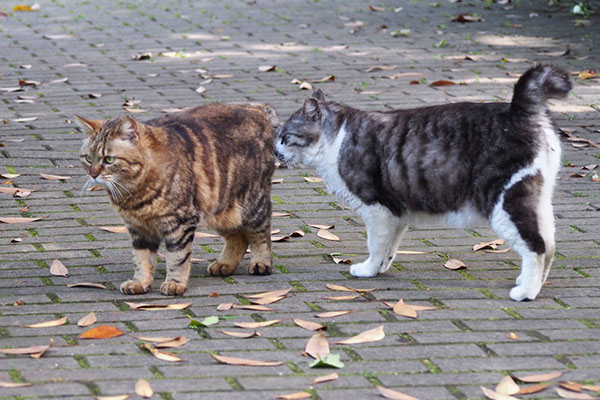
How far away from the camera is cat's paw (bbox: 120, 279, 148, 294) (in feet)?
17.5

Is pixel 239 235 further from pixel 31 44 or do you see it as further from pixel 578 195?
pixel 31 44

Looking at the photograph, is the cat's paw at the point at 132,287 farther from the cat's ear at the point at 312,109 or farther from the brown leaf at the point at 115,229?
the cat's ear at the point at 312,109

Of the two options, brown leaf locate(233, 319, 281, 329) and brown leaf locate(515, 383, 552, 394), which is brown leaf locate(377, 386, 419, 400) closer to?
brown leaf locate(515, 383, 552, 394)

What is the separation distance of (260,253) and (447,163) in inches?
46.9

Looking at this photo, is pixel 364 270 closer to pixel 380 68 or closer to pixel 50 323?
pixel 50 323

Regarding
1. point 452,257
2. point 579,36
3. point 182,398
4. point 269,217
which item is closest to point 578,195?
point 452,257

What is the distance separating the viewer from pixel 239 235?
19.2 feet

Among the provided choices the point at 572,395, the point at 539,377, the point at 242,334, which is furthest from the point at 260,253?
the point at 572,395

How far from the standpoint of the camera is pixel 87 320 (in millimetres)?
4848

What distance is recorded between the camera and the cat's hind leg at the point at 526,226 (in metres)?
5.13

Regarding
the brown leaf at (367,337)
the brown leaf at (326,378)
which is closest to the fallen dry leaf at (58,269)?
the brown leaf at (367,337)

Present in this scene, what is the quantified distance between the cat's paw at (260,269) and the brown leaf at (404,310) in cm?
92

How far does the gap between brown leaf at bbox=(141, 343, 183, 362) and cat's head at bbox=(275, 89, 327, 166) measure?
5.89 ft

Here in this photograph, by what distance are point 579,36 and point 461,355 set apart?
8.26 metres
